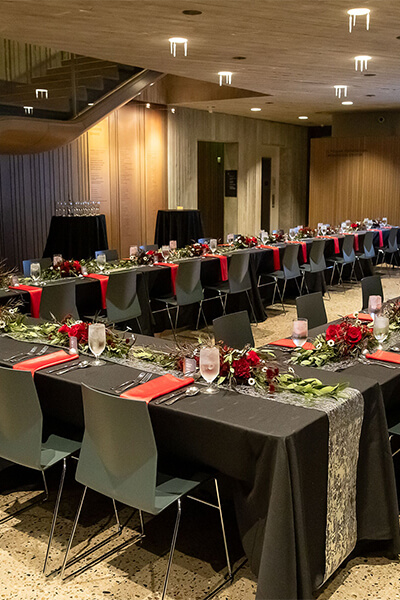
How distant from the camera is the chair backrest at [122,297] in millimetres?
5984

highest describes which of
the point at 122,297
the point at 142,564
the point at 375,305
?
the point at 375,305

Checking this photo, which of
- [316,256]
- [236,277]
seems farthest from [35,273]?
[316,256]

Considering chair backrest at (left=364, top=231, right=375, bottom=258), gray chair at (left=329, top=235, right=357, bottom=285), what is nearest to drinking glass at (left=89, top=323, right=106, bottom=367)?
gray chair at (left=329, top=235, right=357, bottom=285)

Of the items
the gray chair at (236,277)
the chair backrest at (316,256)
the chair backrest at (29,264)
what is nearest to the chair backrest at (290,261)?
the chair backrest at (316,256)

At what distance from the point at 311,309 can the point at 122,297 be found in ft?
7.03

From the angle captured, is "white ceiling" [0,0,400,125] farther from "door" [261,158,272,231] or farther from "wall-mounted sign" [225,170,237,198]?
"door" [261,158,272,231]

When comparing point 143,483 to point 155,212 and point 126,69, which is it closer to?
point 126,69

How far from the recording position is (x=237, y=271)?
727cm

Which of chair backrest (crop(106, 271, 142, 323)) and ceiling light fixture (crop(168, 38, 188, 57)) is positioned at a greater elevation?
ceiling light fixture (crop(168, 38, 188, 57))

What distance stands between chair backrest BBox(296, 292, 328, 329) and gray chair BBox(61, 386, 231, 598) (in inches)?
74.9

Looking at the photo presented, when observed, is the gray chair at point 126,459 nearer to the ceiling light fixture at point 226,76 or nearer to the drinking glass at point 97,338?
the drinking glass at point 97,338

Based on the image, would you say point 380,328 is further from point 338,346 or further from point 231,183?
point 231,183

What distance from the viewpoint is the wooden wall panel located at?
1402 cm

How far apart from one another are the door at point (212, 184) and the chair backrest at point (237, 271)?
903 centimetres
